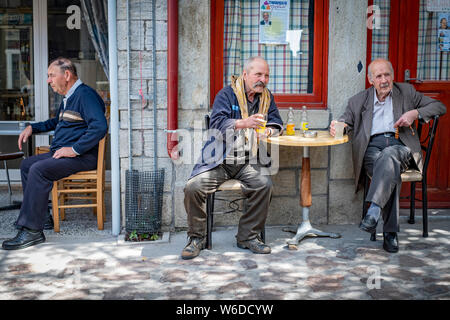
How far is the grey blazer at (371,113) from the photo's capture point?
14.2ft

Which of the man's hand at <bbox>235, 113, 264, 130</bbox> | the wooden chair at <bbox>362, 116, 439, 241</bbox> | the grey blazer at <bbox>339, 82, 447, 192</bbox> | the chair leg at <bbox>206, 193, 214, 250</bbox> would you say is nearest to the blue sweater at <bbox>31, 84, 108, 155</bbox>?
the chair leg at <bbox>206, 193, 214, 250</bbox>

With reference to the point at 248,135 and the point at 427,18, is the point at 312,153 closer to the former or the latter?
the point at 248,135

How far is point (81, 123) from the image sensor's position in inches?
181

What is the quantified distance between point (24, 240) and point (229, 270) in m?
1.78

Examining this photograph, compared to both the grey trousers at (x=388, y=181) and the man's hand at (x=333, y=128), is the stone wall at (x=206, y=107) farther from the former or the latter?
the grey trousers at (x=388, y=181)

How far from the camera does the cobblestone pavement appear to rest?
3.20 metres

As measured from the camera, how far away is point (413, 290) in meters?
3.24

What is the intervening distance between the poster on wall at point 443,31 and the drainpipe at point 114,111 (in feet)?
10.5

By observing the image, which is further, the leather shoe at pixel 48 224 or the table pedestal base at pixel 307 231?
the leather shoe at pixel 48 224

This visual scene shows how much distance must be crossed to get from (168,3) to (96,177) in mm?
1695

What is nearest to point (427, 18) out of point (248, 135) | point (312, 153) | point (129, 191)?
point (312, 153)

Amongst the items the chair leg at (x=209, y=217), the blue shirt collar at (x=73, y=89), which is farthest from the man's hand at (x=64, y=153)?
the chair leg at (x=209, y=217)

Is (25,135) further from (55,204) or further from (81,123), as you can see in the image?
(55,204)

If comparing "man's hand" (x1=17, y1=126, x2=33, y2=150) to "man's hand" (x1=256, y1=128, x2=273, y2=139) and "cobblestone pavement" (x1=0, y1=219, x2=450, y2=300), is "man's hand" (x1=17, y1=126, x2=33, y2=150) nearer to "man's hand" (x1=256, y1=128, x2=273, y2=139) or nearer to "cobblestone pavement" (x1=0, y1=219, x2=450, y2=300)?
"cobblestone pavement" (x1=0, y1=219, x2=450, y2=300)
